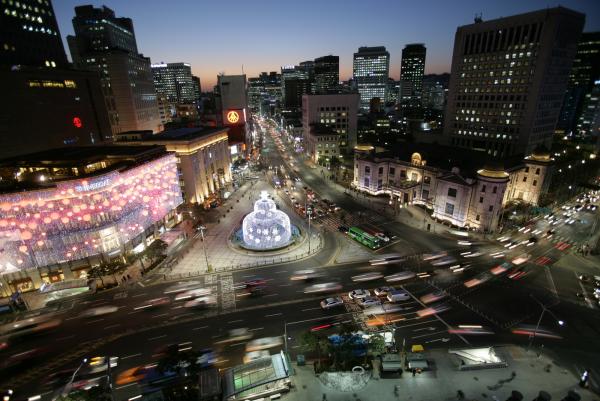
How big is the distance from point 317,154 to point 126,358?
105219mm

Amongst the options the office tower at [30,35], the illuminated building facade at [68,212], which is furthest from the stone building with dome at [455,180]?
the office tower at [30,35]

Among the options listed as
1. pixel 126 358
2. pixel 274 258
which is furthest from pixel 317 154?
pixel 126 358

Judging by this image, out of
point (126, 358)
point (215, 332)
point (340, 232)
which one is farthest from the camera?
point (340, 232)

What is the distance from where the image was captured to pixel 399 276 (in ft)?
167

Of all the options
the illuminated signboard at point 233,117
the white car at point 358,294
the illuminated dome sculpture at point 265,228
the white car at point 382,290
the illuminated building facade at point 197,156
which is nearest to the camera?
the white car at point 358,294

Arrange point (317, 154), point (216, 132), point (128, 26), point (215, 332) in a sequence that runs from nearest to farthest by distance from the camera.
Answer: point (215, 332) → point (216, 132) → point (317, 154) → point (128, 26)

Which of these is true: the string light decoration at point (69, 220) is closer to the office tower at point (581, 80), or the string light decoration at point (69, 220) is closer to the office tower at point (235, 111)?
the office tower at point (235, 111)

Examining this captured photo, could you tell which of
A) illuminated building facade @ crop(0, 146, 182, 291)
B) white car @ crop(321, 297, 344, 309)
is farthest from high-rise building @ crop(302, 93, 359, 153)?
white car @ crop(321, 297, 344, 309)

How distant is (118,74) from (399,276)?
13075cm

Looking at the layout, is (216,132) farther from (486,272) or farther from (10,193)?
(486,272)

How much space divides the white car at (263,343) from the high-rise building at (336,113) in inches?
4130

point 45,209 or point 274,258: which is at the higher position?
point 45,209

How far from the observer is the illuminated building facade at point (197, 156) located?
79.7m

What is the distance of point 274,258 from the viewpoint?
2297 inches
